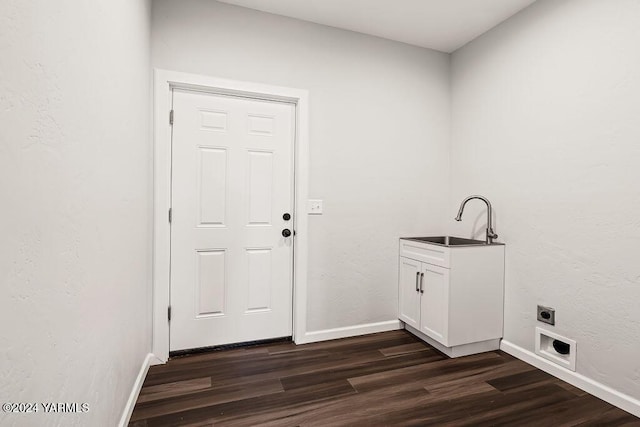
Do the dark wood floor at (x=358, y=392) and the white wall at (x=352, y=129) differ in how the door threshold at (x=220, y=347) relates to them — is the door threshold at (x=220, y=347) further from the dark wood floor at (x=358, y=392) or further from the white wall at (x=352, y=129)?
the white wall at (x=352, y=129)

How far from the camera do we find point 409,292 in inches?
109

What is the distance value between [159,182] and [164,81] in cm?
71

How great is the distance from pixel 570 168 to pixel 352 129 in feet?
5.21

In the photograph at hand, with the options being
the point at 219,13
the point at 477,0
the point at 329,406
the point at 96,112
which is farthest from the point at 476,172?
the point at 96,112

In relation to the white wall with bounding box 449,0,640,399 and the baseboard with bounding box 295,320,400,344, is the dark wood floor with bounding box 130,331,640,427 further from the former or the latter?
the white wall with bounding box 449,0,640,399

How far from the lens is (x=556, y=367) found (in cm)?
211

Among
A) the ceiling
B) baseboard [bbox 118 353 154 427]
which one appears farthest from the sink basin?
baseboard [bbox 118 353 154 427]

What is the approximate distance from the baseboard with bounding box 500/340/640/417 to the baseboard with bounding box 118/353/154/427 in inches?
102

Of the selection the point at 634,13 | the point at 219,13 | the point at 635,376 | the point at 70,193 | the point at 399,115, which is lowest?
the point at 635,376

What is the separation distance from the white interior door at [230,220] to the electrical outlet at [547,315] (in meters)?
1.87

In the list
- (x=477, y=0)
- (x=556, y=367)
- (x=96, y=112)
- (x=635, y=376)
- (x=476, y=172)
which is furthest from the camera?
(x=476, y=172)

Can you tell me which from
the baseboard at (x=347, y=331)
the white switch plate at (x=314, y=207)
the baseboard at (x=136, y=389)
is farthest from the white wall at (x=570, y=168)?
the baseboard at (x=136, y=389)

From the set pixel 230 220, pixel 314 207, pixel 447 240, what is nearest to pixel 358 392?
pixel 314 207

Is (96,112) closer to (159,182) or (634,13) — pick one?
(159,182)
